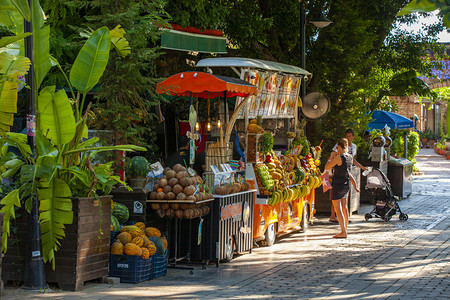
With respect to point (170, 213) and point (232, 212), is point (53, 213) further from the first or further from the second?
point (232, 212)

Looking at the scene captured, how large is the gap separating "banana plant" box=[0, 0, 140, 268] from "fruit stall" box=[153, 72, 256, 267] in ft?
4.33

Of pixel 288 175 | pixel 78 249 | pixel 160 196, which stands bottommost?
pixel 78 249

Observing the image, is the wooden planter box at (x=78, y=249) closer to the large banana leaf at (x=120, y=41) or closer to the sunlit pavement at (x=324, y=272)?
the sunlit pavement at (x=324, y=272)

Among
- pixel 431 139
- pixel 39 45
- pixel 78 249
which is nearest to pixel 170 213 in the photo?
pixel 78 249

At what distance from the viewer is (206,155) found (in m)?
11.0

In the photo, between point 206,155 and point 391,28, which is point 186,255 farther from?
point 391,28

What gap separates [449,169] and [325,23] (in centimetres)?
2189

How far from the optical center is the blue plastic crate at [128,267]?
873 cm

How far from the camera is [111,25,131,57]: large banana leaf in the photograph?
9095 millimetres

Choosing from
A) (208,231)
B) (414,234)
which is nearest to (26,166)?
(208,231)

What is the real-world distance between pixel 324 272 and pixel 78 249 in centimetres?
369

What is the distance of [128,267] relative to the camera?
8.75 meters

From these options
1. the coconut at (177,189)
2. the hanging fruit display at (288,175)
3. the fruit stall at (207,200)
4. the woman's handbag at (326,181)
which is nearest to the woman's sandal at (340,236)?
the hanging fruit display at (288,175)

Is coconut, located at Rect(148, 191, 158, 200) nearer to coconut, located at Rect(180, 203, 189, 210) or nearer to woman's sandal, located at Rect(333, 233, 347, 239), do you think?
coconut, located at Rect(180, 203, 189, 210)
